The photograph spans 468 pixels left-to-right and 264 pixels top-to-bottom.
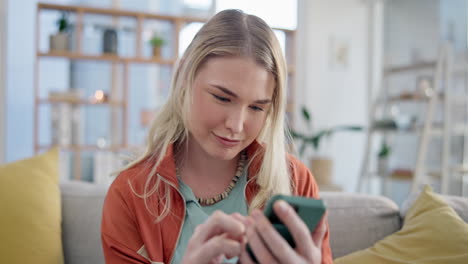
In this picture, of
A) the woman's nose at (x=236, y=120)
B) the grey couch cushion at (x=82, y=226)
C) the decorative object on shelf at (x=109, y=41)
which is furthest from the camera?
the decorative object on shelf at (x=109, y=41)

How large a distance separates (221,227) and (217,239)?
0.03 meters

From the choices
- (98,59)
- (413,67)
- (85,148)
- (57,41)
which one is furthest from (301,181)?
(57,41)

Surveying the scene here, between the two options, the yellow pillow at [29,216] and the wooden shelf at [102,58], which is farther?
the wooden shelf at [102,58]

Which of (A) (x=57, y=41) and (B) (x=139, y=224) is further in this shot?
(A) (x=57, y=41)

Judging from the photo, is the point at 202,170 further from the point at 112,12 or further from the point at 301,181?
the point at 112,12

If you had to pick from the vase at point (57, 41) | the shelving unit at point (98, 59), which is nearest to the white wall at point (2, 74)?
the shelving unit at point (98, 59)

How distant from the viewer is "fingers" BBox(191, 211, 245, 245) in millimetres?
750

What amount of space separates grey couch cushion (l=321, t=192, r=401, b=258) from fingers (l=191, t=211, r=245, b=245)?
803 millimetres

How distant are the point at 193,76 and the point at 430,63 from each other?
3062 millimetres

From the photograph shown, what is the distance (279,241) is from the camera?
717 millimetres

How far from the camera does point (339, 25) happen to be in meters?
5.01

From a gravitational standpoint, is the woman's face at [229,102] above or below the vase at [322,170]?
above

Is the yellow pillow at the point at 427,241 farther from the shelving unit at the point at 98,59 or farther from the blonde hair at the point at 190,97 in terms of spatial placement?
the shelving unit at the point at 98,59

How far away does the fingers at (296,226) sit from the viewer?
2.26ft
